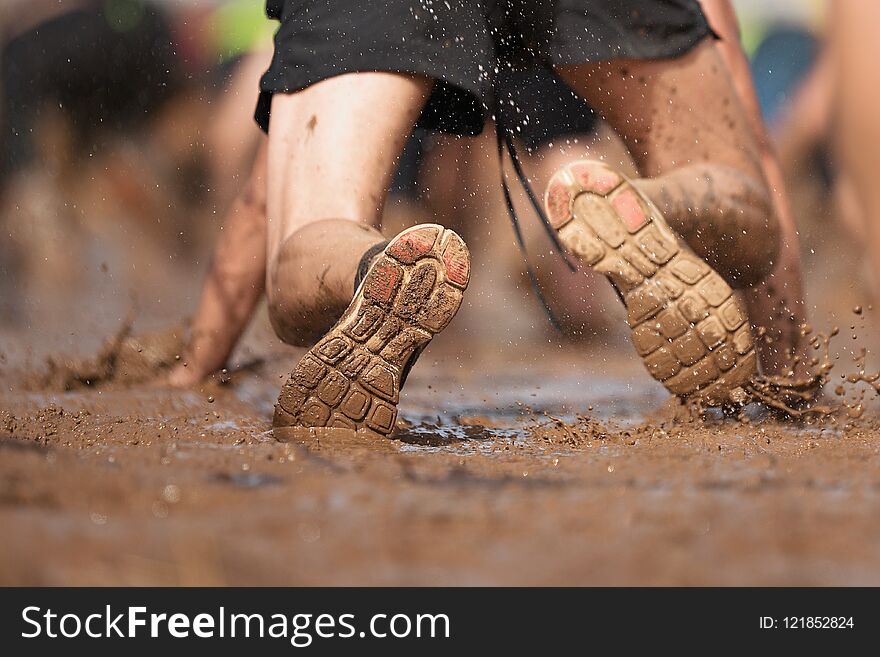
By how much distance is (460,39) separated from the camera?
1.68m

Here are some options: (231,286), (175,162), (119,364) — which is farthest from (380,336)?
(175,162)

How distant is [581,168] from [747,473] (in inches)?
22.0

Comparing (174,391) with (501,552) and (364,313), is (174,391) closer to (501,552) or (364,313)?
(364,313)

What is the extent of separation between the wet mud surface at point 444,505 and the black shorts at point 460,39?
563mm

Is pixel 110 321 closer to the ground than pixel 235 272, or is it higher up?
higher up

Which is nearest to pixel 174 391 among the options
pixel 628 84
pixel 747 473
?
pixel 628 84

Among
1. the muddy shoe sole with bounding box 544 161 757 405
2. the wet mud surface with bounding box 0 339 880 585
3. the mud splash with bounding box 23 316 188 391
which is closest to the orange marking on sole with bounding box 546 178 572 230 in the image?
the muddy shoe sole with bounding box 544 161 757 405

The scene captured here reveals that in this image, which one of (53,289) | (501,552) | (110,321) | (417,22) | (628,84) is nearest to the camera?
(501,552)

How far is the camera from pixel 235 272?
2.28 meters

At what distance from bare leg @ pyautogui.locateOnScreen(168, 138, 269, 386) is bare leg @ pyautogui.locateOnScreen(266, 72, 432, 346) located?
0.55 metres

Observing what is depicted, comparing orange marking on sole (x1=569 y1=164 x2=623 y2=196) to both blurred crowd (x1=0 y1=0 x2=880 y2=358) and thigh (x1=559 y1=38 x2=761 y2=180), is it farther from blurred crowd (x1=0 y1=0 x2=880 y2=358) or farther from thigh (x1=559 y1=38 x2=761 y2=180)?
blurred crowd (x1=0 y1=0 x2=880 y2=358)

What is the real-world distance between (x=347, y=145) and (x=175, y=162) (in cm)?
468

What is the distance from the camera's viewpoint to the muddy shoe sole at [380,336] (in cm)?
139

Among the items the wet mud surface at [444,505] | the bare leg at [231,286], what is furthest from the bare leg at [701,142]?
the bare leg at [231,286]
